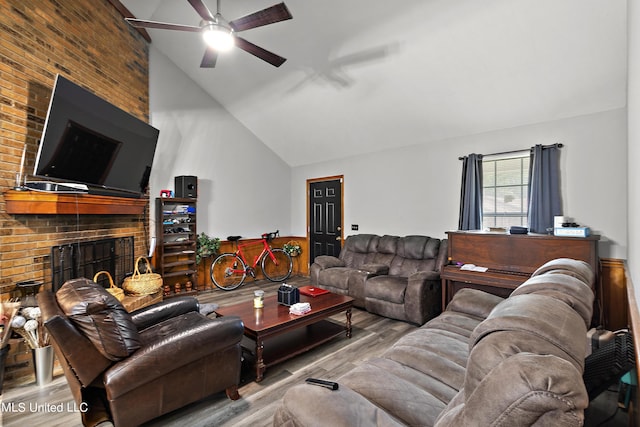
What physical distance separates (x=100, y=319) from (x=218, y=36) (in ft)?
7.51

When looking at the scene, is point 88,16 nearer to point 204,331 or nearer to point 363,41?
point 363,41

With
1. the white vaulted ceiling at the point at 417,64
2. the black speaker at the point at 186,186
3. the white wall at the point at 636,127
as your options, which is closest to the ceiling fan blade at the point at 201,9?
the white vaulted ceiling at the point at 417,64

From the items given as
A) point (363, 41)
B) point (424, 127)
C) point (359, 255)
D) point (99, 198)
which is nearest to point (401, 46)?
point (363, 41)

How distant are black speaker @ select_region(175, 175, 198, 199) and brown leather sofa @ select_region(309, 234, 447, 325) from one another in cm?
230

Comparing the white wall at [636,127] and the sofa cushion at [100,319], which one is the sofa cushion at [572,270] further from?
the sofa cushion at [100,319]

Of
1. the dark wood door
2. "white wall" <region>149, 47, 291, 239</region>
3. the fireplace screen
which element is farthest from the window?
the fireplace screen

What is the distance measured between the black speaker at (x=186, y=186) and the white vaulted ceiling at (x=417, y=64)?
167 cm

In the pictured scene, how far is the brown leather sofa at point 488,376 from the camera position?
616mm

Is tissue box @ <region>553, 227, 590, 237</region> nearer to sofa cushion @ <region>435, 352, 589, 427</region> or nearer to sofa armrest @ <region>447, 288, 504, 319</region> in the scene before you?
sofa armrest @ <region>447, 288, 504, 319</region>

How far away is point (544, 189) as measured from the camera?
3.35m

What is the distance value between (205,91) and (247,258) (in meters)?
3.17

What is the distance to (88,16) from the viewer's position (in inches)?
126

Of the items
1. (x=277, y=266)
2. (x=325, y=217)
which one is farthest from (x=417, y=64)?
(x=277, y=266)

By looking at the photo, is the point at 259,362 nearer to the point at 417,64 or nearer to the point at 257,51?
the point at 257,51
